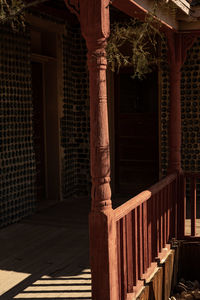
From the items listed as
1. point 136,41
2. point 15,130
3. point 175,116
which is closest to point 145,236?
point 175,116

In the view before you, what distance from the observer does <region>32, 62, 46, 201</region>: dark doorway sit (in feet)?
26.9

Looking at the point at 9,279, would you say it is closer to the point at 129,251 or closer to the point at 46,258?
the point at 46,258

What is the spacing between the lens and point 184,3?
5547mm

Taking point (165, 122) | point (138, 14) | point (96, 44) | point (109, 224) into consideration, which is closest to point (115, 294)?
point (109, 224)

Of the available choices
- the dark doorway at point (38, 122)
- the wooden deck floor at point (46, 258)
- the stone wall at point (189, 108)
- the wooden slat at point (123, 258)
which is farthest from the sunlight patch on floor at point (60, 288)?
the stone wall at point (189, 108)

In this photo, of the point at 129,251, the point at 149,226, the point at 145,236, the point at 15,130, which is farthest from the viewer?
the point at 15,130

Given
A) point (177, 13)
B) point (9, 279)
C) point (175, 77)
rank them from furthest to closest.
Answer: point (175, 77) < point (177, 13) < point (9, 279)

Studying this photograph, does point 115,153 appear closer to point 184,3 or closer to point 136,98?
point 136,98

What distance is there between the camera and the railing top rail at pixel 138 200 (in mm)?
4022

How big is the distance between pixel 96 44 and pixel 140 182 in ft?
18.7

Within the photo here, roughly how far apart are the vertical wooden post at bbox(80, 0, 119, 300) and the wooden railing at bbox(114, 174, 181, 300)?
0.26 meters

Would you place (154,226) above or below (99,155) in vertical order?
below

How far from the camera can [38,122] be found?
8281mm

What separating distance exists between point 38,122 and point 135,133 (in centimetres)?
192
